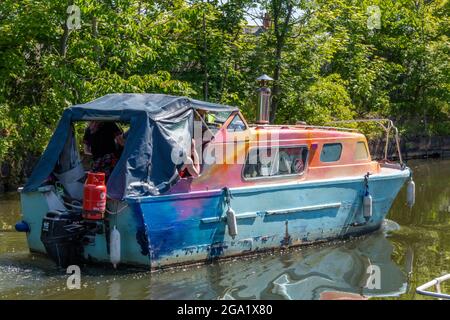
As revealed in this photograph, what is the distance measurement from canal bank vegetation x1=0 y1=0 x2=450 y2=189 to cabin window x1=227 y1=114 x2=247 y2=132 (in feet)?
18.1

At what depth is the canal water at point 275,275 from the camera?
9.02 metres

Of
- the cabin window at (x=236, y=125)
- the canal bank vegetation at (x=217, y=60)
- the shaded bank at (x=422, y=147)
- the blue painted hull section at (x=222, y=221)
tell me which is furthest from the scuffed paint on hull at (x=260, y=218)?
the shaded bank at (x=422, y=147)

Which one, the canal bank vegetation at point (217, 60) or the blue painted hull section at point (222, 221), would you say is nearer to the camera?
the blue painted hull section at point (222, 221)

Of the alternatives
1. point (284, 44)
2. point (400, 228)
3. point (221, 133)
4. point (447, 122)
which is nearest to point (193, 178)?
point (221, 133)

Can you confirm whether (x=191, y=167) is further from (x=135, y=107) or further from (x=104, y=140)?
(x=104, y=140)

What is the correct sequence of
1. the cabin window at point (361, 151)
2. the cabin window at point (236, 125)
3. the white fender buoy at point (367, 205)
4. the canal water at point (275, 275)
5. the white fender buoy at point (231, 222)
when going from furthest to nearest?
the cabin window at point (361, 151) < the white fender buoy at point (367, 205) < the cabin window at point (236, 125) < the white fender buoy at point (231, 222) < the canal water at point (275, 275)

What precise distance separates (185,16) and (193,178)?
8.26 m

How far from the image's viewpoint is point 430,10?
31422 millimetres

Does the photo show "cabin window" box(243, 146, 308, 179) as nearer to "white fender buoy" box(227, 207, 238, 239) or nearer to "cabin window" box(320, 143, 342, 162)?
"cabin window" box(320, 143, 342, 162)

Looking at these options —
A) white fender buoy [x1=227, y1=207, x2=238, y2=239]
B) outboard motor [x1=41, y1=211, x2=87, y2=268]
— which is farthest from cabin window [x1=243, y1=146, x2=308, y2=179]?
outboard motor [x1=41, y1=211, x2=87, y2=268]

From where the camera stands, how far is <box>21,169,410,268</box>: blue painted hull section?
9.53 m

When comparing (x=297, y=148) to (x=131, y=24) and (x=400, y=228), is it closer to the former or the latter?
(x=400, y=228)

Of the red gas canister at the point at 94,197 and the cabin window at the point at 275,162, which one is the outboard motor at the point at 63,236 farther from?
the cabin window at the point at 275,162

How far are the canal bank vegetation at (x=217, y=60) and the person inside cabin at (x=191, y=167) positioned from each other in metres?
5.85
